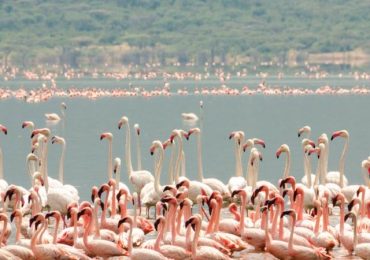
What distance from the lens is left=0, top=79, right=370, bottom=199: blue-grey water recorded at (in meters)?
34.7

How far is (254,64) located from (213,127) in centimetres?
12957

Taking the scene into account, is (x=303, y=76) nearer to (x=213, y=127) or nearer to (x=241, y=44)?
(x=241, y=44)

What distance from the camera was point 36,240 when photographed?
18844mm

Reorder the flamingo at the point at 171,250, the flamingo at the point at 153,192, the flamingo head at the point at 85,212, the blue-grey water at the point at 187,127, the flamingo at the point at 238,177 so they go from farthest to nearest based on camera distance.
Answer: the blue-grey water at the point at 187,127 → the flamingo at the point at 238,177 → the flamingo at the point at 153,192 → the flamingo head at the point at 85,212 → the flamingo at the point at 171,250

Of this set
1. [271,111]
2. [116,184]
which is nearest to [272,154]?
[116,184]

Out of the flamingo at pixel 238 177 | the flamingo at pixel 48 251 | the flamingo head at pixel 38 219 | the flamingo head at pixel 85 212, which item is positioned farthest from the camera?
the flamingo at pixel 238 177

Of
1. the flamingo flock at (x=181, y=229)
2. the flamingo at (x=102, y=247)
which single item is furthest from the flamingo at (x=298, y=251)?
the flamingo at (x=102, y=247)

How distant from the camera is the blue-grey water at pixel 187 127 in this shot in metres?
34.7

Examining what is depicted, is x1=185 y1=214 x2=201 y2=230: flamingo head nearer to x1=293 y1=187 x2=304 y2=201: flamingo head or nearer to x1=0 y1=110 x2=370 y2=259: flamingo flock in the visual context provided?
x1=0 y1=110 x2=370 y2=259: flamingo flock

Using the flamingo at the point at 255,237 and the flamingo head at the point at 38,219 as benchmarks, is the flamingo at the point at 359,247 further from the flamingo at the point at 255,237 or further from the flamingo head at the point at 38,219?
the flamingo head at the point at 38,219

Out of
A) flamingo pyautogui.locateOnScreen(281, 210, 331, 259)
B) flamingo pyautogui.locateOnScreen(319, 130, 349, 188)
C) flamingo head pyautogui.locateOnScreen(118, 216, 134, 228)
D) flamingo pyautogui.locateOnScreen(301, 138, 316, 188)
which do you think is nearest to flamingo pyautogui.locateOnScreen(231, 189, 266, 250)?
flamingo pyautogui.locateOnScreen(281, 210, 331, 259)

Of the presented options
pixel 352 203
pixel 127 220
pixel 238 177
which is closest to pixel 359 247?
pixel 352 203

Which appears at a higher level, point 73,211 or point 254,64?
point 73,211

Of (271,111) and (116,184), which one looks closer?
(116,184)
